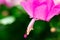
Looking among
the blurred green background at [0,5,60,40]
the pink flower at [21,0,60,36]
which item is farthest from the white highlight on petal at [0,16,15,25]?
the pink flower at [21,0,60,36]

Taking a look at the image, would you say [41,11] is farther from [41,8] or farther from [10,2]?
[10,2]

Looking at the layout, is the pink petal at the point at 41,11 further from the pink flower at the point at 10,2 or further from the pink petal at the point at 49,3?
the pink flower at the point at 10,2

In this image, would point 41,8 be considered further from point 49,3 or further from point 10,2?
point 10,2

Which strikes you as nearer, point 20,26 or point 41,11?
point 41,11

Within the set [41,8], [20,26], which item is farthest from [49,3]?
[20,26]

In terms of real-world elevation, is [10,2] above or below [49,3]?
below

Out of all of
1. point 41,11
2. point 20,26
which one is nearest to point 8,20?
point 20,26

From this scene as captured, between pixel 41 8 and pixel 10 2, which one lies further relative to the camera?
pixel 10 2

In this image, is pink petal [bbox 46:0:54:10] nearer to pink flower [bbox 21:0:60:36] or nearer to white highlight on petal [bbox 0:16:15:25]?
pink flower [bbox 21:0:60:36]
